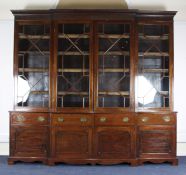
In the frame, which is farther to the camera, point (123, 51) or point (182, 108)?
point (182, 108)

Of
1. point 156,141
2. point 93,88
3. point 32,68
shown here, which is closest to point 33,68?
point 32,68

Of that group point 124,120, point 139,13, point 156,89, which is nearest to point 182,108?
point 156,89

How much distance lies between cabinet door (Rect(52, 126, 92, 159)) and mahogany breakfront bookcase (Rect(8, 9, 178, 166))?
1 centimetres

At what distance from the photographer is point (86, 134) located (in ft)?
12.5

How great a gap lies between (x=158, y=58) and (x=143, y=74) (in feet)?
0.98

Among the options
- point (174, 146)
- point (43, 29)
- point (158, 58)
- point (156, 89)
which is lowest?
point (174, 146)

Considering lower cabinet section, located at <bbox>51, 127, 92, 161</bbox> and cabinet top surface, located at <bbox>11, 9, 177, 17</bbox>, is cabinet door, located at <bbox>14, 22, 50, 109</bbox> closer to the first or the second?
cabinet top surface, located at <bbox>11, 9, 177, 17</bbox>

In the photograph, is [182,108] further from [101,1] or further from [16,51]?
[16,51]

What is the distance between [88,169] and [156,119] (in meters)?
1.02

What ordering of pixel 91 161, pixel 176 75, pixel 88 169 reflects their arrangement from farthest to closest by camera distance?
pixel 176 75
pixel 91 161
pixel 88 169

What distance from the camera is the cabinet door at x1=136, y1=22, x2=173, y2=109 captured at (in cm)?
393

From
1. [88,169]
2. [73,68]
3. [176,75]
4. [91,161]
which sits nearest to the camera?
[88,169]

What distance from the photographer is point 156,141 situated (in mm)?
3871

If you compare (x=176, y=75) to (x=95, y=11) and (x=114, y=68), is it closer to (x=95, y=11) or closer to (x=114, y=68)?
(x=114, y=68)
